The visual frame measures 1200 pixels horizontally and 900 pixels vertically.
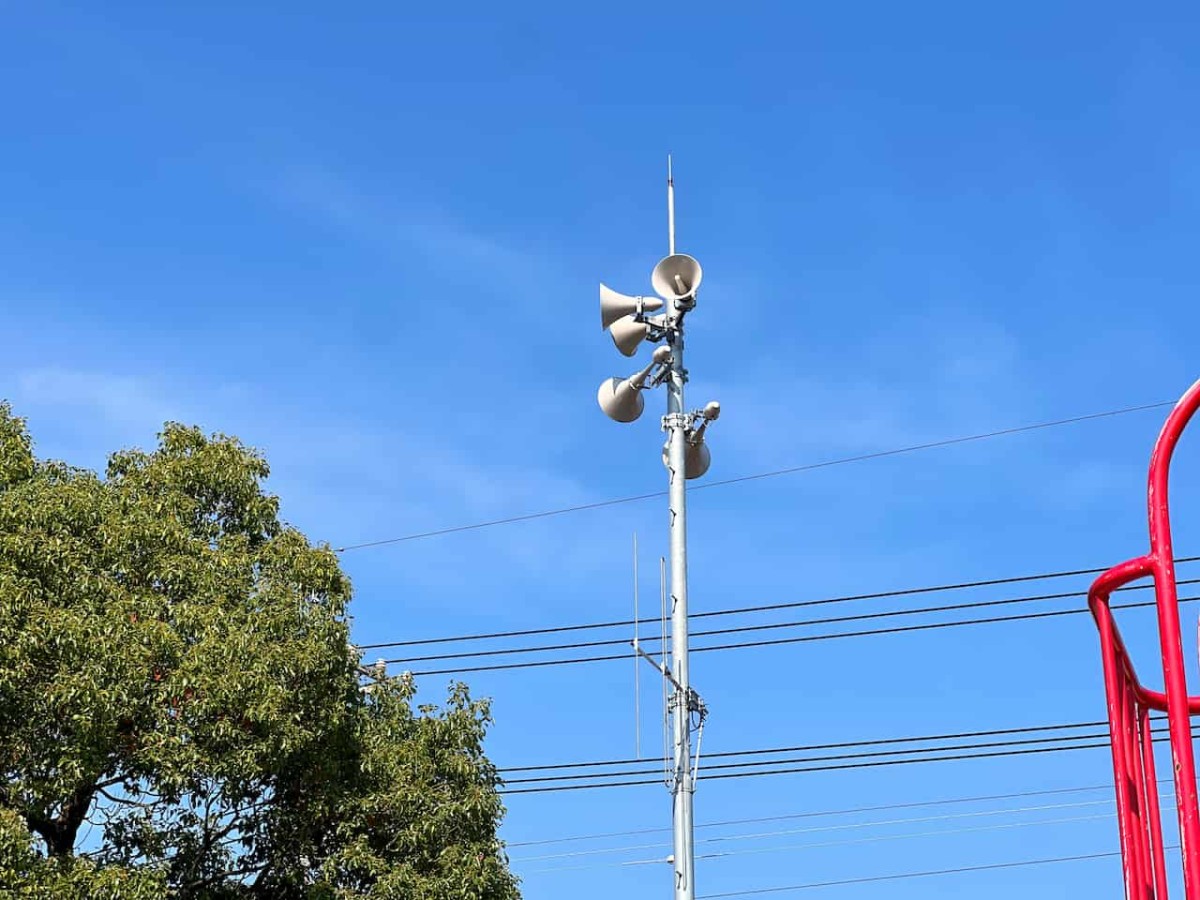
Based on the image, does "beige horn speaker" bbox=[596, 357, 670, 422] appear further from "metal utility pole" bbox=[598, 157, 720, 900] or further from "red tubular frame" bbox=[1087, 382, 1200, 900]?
A: "red tubular frame" bbox=[1087, 382, 1200, 900]

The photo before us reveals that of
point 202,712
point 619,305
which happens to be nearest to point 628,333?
point 619,305

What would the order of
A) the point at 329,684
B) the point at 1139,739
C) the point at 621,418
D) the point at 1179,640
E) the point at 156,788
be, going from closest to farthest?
1. the point at 1179,640
2. the point at 1139,739
3. the point at 621,418
4. the point at 156,788
5. the point at 329,684

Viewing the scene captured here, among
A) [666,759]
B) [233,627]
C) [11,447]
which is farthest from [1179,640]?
[11,447]

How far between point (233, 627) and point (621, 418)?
14.4ft

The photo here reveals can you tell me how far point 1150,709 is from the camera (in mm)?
7938

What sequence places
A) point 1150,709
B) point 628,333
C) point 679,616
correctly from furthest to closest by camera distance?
point 628,333 < point 679,616 < point 1150,709

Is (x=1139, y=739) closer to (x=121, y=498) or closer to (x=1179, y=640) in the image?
(x=1179, y=640)

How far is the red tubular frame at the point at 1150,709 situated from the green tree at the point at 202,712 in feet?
30.1

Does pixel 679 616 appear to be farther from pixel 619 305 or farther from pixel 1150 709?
pixel 1150 709

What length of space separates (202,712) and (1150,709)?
30.9ft

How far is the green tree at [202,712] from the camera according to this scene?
48.0ft

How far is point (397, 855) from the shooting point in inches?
647

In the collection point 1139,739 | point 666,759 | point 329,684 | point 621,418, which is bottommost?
point 1139,739

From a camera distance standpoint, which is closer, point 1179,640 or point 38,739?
point 1179,640
